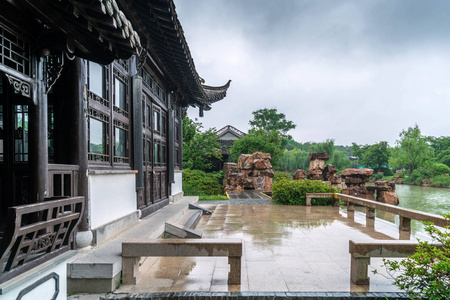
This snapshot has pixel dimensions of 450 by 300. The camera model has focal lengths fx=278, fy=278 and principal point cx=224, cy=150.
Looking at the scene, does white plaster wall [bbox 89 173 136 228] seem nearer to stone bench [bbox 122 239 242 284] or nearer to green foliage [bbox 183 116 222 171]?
stone bench [bbox 122 239 242 284]

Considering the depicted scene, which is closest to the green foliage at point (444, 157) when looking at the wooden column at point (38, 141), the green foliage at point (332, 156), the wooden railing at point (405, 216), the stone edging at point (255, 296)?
the green foliage at point (332, 156)

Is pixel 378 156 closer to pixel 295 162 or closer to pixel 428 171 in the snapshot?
pixel 428 171

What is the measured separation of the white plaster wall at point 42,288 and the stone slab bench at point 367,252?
3141mm

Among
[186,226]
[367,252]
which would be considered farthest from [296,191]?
[367,252]

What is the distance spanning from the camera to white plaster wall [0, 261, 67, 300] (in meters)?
1.79

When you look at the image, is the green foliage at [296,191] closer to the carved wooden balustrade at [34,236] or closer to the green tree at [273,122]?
the carved wooden balustrade at [34,236]

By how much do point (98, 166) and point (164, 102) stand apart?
447 centimetres

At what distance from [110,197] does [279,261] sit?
283 cm

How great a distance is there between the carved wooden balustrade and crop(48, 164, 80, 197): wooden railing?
2.39ft

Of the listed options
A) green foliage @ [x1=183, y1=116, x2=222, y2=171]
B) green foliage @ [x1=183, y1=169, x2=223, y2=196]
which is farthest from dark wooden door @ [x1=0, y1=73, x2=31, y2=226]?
green foliage @ [x1=183, y1=116, x2=222, y2=171]

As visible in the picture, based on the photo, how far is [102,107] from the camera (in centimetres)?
427

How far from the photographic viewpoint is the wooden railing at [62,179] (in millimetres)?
3113

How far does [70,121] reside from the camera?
352cm

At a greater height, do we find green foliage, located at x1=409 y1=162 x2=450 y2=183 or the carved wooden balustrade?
the carved wooden balustrade
